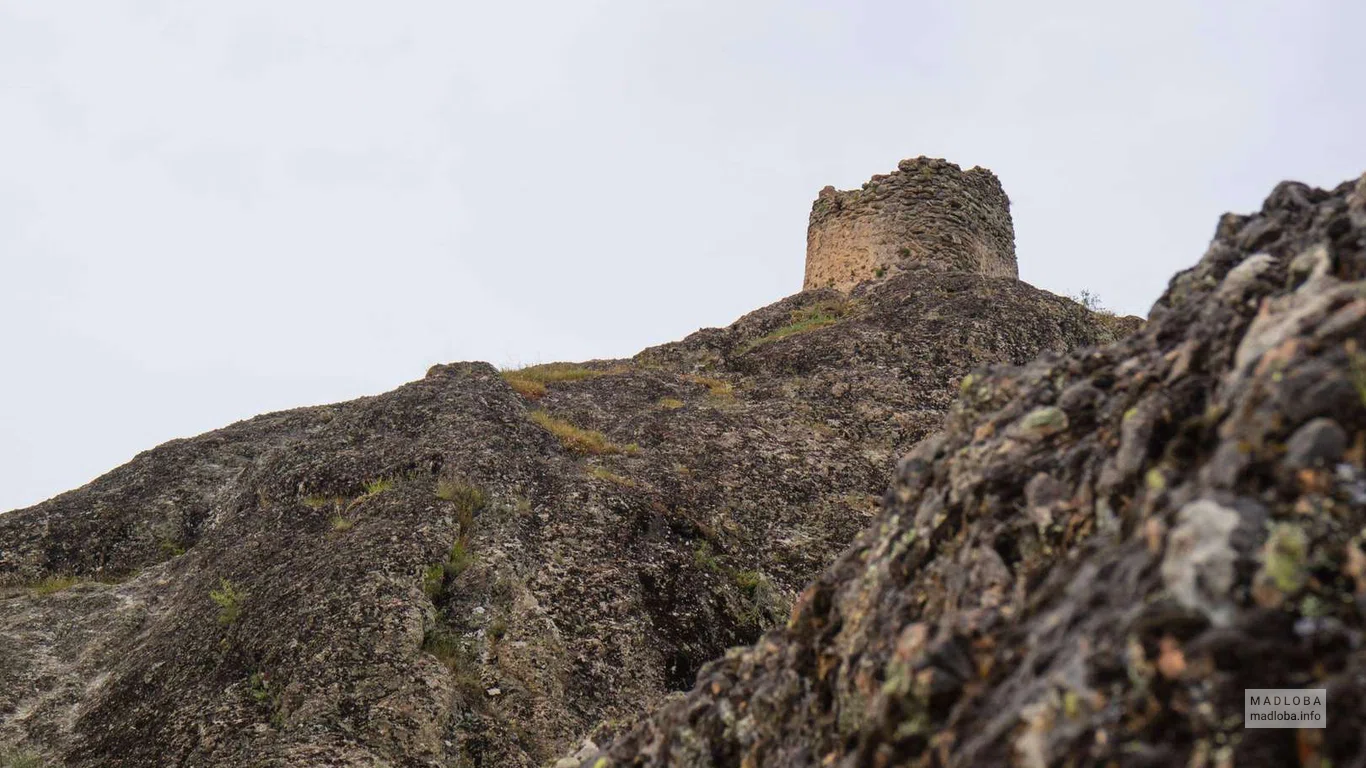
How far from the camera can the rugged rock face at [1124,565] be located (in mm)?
3039

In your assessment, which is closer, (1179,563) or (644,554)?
(1179,563)

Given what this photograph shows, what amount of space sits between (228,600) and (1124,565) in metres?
10.6

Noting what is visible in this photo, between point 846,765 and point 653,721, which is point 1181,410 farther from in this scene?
point 653,721

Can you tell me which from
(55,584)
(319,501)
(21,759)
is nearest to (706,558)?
(319,501)

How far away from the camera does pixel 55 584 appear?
14.1 metres

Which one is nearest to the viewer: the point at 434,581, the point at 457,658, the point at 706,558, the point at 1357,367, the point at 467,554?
the point at 1357,367

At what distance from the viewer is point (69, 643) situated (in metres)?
12.6

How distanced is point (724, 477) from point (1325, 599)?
1144 cm

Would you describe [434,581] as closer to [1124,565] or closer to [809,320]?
[1124,565]

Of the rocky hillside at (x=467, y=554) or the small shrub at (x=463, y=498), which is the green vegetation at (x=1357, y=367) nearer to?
the rocky hillside at (x=467, y=554)

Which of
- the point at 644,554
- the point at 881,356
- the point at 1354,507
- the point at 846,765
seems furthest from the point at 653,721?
the point at 881,356

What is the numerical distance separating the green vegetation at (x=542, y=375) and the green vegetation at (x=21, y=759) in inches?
325

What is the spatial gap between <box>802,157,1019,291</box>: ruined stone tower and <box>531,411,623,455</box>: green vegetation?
9.34 metres

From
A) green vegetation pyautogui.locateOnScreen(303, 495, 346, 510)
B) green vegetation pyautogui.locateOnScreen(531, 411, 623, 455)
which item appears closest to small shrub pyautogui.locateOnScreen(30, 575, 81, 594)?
green vegetation pyautogui.locateOnScreen(303, 495, 346, 510)
